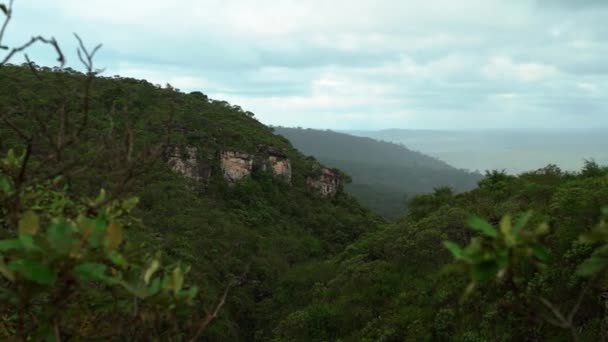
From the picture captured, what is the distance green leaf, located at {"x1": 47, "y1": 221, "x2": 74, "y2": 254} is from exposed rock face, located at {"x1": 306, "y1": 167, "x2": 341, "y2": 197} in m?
48.4

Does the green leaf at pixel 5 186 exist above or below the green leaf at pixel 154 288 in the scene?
above

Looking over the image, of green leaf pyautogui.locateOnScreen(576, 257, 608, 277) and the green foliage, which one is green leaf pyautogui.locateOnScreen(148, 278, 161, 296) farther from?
green leaf pyautogui.locateOnScreen(576, 257, 608, 277)

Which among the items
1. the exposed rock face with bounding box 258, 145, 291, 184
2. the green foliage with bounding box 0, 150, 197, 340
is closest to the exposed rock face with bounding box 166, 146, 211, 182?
the exposed rock face with bounding box 258, 145, 291, 184

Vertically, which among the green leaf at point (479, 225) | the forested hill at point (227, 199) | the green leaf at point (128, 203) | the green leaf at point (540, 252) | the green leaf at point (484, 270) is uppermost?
the green leaf at point (479, 225)

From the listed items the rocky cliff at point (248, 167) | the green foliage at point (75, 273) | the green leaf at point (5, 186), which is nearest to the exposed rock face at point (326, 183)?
the rocky cliff at point (248, 167)

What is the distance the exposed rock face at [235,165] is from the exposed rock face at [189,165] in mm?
1806

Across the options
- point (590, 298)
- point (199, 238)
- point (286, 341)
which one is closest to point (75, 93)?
point (590, 298)

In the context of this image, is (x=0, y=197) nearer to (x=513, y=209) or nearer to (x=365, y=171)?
(x=513, y=209)

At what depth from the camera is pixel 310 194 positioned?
1941 inches

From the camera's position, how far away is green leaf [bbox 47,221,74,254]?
65.3 inches

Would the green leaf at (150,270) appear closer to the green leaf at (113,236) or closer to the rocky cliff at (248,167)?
the green leaf at (113,236)

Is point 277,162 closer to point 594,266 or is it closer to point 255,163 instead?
point 255,163

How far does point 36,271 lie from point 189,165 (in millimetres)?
41996

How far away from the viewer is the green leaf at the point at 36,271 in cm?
164
